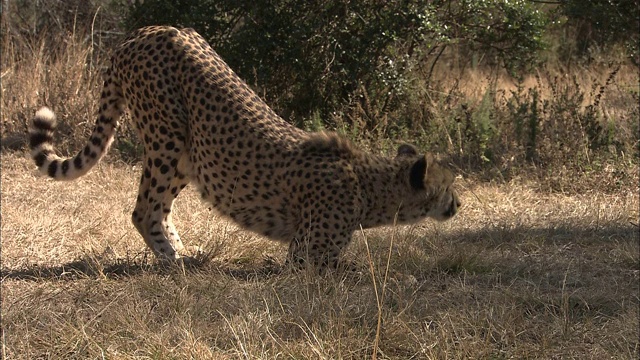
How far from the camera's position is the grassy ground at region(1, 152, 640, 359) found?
10.9 feet

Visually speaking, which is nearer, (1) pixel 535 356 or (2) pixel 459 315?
(1) pixel 535 356

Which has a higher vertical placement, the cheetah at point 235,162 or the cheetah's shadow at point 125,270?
the cheetah at point 235,162

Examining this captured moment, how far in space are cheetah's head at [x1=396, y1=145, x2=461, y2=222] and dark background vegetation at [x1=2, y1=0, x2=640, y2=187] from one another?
6.09 feet

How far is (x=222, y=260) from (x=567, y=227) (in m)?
2.03

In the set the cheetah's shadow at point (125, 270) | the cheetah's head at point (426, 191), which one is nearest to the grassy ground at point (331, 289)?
the cheetah's shadow at point (125, 270)

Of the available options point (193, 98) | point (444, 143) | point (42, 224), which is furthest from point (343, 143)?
point (444, 143)

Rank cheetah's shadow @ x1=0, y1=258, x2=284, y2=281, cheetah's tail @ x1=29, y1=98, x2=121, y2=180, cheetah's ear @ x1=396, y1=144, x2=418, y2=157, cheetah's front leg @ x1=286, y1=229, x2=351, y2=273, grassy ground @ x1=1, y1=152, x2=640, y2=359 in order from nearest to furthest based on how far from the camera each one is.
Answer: grassy ground @ x1=1, y1=152, x2=640, y2=359 < cheetah's front leg @ x1=286, y1=229, x2=351, y2=273 < cheetah's shadow @ x1=0, y1=258, x2=284, y2=281 < cheetah's tail @ x1=29, y1=98, x2=121, y2=180 < cheetah's ear @ x1=396, y1=144, x2=418, y2=157

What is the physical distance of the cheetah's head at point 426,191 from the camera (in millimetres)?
4398

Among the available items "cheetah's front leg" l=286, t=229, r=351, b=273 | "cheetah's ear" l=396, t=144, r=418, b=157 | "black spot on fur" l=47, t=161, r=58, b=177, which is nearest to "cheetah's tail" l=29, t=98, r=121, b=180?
"black spot on fur" l=47, t=161, r=58, b=177

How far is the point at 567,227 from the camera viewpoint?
5.30m

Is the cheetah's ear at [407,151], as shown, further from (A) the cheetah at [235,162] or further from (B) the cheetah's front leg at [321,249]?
(B) the cheetah's front leg at [321,249]

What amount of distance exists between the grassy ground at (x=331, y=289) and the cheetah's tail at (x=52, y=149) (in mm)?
404

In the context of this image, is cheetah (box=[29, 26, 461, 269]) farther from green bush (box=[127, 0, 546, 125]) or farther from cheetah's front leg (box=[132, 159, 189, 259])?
green bush (box=[127, 0, 546, 125])

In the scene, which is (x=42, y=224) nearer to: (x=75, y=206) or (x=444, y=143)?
(x=75, y=206)
